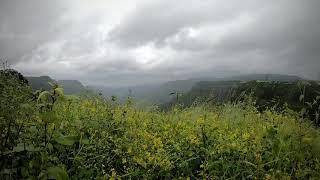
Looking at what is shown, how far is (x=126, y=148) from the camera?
184 inches


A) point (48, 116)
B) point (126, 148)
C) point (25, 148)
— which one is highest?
point (48, 116)

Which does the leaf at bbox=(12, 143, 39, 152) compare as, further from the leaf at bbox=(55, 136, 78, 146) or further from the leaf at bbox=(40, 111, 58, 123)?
the leaf at bbox=(40, 111, 58, 123)

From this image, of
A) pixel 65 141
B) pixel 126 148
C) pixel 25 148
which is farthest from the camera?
pixel 126 148

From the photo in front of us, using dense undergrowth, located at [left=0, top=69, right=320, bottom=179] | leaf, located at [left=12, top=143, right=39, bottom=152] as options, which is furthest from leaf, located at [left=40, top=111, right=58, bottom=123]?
leaf, located at [left=12, top=143, right=39, bottom=152]

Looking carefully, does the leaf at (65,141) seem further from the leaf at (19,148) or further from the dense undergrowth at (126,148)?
the leaf at (19,148)

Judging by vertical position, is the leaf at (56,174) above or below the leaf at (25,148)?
below

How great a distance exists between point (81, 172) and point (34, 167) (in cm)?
61

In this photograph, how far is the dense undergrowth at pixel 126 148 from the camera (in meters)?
3.73

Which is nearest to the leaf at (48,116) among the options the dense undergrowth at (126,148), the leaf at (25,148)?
the dense undergrowth at (126,148)

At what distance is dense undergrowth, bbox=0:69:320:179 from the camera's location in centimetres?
373

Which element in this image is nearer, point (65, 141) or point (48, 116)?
point (48, 116)

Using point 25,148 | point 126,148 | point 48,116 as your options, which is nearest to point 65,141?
point 25,148

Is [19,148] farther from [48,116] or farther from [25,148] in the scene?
[48,116]

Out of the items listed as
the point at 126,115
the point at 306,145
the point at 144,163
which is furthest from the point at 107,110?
the point at 306,145
